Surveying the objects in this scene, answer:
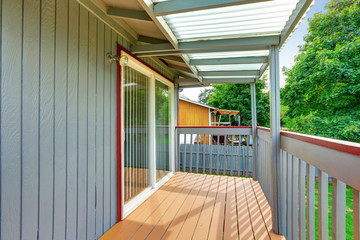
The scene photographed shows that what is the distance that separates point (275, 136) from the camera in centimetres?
207


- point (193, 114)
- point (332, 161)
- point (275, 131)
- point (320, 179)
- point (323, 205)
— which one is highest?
point (193, 114)

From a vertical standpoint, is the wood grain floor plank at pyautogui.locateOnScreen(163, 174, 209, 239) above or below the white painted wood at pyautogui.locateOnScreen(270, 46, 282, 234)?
below

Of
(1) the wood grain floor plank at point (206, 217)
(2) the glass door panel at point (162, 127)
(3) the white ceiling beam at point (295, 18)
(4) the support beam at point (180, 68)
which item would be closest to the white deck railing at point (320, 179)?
(1) the wood grain floor plank at point (206, 217)

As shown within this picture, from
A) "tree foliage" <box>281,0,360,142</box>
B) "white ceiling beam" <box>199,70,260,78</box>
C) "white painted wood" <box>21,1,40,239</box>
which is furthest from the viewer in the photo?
"tree foliage" <box>281,0,360,142</box>

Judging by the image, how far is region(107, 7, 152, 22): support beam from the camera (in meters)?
1.90

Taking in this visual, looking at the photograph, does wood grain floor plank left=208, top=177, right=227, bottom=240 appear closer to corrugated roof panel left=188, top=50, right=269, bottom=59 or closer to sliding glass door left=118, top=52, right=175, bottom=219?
sliding glass door left=118, top=52, right=175, bottom=219

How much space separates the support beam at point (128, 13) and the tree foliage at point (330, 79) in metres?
8.45

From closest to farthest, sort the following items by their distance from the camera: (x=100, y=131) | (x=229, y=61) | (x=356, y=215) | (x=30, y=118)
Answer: (x=356, y=215) → (x=30, y=118) → (x=100, y=131) → (x=229, y=61)

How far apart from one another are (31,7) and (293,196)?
2.67m

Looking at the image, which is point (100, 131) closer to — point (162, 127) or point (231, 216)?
point (162, 127)

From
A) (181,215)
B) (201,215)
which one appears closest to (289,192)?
(201,215)

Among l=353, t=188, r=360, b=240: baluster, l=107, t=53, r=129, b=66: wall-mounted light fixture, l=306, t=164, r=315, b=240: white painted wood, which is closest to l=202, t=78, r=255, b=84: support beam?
l=107, t=53, r=129, b=66: wall-mounted light fixture

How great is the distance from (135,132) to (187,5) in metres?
1.84

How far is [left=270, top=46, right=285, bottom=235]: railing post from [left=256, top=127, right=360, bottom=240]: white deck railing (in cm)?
5
